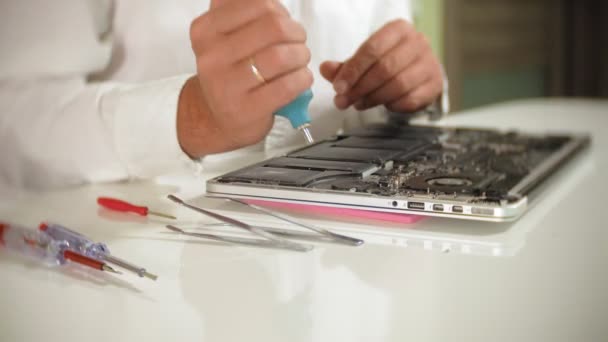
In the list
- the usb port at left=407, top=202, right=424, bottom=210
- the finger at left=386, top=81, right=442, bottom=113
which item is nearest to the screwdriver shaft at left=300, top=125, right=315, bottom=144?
the usb port at left=407, top=202, right=424, bottom=210

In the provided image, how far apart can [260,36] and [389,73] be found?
1.21ft

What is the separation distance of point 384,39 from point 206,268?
48 cm

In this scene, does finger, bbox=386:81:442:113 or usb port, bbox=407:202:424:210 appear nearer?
usb port, bbox=407:202:424:210

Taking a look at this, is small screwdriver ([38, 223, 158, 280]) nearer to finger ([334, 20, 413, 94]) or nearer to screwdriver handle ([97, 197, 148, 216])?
screwdriver handle ([97, 197, 148, 216])

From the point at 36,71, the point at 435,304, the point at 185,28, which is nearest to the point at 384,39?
the point at 185,28

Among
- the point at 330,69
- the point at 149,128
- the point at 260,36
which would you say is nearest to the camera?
the point at 260,36

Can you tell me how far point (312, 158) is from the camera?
57 cm

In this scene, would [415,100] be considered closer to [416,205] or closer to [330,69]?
[330,69]

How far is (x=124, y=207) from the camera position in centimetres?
55

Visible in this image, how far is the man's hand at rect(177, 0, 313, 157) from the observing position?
0.48 meters

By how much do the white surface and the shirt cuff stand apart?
12 cm

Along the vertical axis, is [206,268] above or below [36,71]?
below

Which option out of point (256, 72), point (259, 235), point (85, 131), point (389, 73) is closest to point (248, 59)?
point (256, 72)

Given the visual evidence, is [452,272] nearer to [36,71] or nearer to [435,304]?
[435,304]
